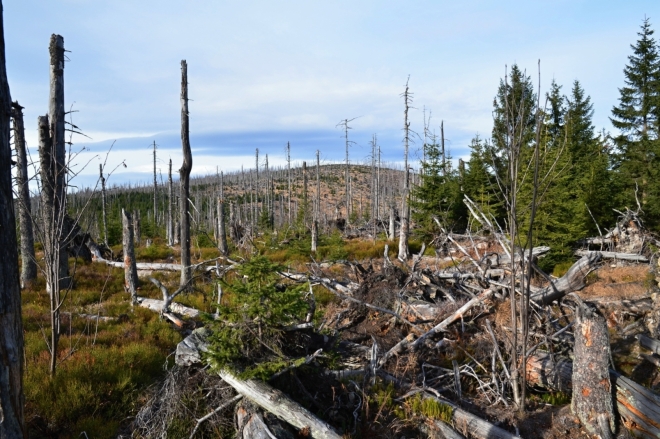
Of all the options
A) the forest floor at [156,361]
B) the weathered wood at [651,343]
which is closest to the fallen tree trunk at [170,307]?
the forest floor at [156,361]

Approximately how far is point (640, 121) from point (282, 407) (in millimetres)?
26280

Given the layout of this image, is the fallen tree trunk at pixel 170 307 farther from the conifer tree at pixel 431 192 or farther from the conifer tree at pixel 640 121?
the conifer tree at pixel 640 121

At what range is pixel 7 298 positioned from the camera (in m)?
2.89

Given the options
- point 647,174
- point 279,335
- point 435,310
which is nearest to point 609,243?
point 647,174

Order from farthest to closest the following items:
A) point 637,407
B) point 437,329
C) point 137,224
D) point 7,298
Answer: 1. point 137,224
2. point 437,329
3. point 637,407
4. point 7,298

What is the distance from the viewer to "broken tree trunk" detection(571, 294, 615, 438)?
12.5 feet

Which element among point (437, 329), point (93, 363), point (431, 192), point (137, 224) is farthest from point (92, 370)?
point (137, 224)

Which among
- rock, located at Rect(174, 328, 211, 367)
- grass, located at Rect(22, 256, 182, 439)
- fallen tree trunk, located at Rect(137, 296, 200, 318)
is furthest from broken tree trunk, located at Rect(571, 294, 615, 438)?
fallen tree trunk, located at Rect(137, 296, 200, 318)

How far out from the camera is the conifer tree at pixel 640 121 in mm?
18781

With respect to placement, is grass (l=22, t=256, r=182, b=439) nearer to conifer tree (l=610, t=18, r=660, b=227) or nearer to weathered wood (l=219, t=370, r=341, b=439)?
weathered wood (l=219, t=370, r=341, b=439)

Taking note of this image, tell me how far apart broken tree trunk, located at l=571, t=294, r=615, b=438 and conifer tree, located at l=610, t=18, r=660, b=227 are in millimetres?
17408

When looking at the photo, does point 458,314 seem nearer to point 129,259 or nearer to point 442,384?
point 442,384

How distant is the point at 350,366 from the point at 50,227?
4252mm

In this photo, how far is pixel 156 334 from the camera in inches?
258
